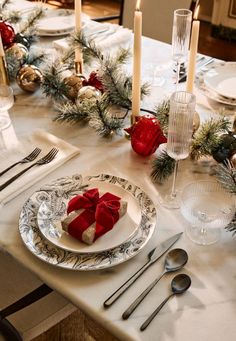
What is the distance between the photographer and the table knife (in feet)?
2.36

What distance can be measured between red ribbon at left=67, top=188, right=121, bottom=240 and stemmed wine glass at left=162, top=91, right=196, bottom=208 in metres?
0.14

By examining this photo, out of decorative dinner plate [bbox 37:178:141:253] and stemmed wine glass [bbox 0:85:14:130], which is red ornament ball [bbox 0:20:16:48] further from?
decorative dinner plate [bbox 37:178:141:253]

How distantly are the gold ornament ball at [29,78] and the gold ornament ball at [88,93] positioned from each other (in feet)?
0.56

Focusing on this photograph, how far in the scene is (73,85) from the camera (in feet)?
4.07

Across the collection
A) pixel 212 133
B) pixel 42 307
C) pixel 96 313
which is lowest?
pixel 42 307

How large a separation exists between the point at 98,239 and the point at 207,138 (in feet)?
1.21

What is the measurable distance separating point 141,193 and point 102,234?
0.46ft

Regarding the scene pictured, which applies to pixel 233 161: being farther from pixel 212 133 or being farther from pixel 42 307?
pixel 42 307

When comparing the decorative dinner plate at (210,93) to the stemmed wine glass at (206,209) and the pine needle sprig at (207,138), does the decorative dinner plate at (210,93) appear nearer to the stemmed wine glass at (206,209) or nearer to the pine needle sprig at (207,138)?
the pine needle sprig at (207,138)

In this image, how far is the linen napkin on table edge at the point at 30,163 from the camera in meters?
0.94

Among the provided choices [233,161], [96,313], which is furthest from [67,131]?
[96,313]

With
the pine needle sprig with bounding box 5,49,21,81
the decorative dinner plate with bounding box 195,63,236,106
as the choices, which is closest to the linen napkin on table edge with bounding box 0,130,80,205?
the pine needle sprig with bounding box 5,49,21,81

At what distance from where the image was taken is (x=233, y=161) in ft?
3.12

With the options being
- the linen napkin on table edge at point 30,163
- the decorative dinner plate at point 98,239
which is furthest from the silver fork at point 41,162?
the decorative dinner plate at point 98,239
